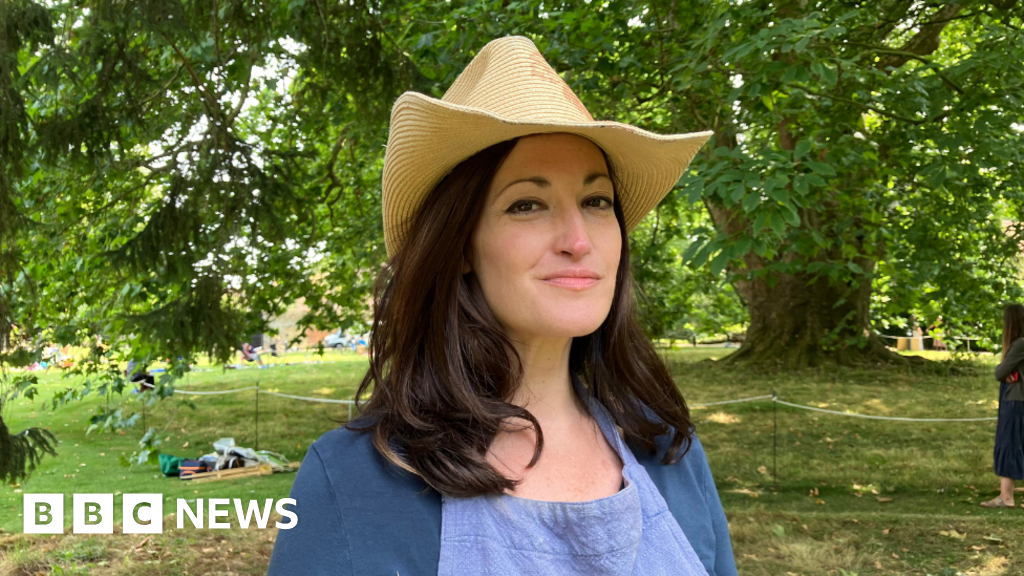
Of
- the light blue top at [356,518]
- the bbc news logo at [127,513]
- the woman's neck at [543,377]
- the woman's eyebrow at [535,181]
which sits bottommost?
the bbc news logo at [127,513]

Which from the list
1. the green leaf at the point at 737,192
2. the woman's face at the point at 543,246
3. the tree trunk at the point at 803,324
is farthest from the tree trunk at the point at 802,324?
the woman's face at the point at 543,246

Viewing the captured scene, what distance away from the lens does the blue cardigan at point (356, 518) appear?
1143 millimetres

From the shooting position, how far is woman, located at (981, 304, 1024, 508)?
6.65 meters

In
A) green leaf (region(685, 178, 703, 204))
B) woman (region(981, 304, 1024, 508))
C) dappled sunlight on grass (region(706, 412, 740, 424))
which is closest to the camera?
green leaf (region(685, 178, 703, 204))

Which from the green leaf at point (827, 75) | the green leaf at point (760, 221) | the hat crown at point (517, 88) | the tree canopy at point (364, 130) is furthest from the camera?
the tree canopy at point (364, 130)

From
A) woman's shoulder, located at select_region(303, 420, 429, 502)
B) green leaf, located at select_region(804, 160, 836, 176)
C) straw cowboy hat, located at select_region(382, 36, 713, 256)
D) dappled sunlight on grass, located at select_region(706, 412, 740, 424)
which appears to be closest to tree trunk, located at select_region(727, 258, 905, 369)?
dappled sunlight on grass, located at select_region(706, 412, 740, 424)

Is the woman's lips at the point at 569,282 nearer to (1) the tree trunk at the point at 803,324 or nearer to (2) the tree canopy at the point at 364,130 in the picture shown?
(2) the tree canopy at the point at 364,130

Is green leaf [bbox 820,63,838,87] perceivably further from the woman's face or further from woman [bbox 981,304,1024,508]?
woman [bbox 981,304,1024,508]

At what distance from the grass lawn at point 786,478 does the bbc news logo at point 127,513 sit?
10 centimetres

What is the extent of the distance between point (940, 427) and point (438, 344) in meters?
10.0

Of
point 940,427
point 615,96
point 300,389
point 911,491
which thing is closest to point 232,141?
point 615,96

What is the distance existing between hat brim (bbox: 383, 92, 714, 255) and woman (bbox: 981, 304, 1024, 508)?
249 inches

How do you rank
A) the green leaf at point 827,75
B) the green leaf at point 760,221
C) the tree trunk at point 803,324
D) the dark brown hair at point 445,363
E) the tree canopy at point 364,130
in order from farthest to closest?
the tree trunk at point 803,324
the tree canopy at point 364,130
the green leaf at point 827,75
the green leaf at point 760,221
the dark brown hair at point 445,363

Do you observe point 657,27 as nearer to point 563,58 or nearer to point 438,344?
point 563,58
